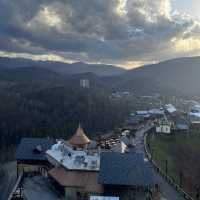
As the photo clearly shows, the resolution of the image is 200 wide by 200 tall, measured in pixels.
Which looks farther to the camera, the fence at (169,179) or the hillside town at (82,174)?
the fence at (169,179)

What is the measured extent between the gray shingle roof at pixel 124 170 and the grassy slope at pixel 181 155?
432 inches

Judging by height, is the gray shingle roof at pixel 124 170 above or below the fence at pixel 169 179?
above

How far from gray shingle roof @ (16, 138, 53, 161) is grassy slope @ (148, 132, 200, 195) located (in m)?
15.6

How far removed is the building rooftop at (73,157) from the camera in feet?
116

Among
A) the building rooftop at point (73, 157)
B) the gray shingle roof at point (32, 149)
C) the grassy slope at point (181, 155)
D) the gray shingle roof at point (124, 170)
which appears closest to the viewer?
the gray shingle roof at point (124, 170)

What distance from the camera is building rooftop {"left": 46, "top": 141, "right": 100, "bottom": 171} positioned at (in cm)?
3531

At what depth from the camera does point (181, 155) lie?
2180 inches

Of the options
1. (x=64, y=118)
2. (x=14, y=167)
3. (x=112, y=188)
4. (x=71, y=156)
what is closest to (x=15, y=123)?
(x=64, y=118)

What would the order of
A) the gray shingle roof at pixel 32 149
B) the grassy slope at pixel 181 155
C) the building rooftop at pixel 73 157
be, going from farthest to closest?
the grassy slope at pixel 181 155
the gray shingle roof at pixel 32 149
the building rooftop at pixel 73 157

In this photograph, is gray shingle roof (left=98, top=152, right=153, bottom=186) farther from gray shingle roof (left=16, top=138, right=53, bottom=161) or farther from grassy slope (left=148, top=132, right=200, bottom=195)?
grassy slope (left=148, top=132, right=200, bottom=195)

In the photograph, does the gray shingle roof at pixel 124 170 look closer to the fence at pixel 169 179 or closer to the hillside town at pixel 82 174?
the hillside town at pixel 82 174

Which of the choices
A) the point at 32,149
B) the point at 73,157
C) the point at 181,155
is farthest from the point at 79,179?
the point at 181,155

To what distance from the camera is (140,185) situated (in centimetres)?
3181

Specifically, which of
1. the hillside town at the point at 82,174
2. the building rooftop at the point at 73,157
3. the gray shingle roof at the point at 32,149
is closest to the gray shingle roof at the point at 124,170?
the hillside town at the point at 82,174
